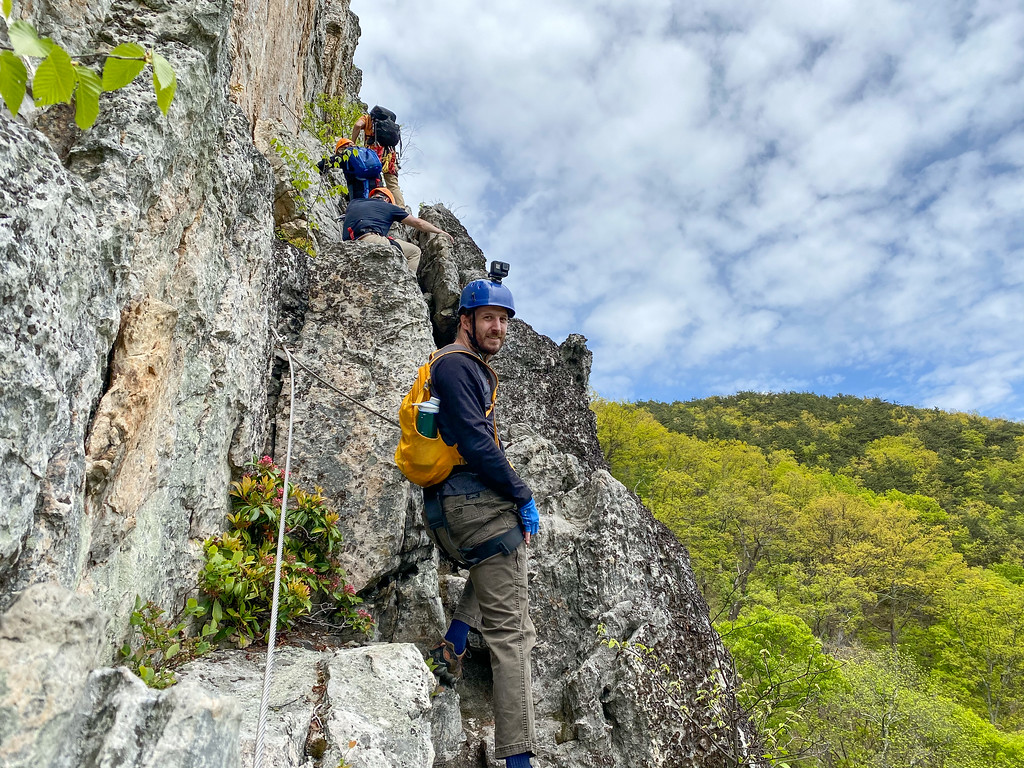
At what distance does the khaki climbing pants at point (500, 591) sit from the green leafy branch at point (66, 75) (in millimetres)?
2899

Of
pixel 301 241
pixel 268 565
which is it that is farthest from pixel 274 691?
pixel 301 241

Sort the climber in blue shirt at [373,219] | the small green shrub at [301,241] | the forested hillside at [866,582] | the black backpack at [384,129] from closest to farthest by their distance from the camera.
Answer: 1. the small green shrub at [301,241]
2. the climber in blue shirt at [373,219]
3. the black backpack at [384,129]
4. the forested hillside at [866,582]

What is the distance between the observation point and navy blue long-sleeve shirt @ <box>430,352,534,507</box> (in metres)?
3.56

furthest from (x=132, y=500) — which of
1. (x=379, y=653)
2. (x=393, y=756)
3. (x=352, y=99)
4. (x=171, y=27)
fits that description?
(x=352, y=99)

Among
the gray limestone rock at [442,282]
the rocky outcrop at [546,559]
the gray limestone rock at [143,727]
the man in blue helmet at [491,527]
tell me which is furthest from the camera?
the gray limestone rock at [442,282]

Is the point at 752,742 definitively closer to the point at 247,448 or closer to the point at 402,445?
the point at 402,445

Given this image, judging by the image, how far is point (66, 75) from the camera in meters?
1.14

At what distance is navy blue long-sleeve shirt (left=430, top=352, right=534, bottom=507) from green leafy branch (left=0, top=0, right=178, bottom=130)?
2519 mm

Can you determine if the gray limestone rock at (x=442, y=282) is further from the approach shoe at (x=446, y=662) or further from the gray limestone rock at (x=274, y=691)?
the gray limestone rock at (x=274, y=691)

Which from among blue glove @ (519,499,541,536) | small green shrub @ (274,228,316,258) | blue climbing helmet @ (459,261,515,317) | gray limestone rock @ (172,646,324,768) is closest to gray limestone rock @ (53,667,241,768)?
gray limestone rock @ (172,646,324,768)

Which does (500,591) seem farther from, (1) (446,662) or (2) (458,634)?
(1) (446,662)

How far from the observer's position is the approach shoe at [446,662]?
423 centimetres

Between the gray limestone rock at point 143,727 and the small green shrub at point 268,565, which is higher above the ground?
the small green shrub at point 268,565

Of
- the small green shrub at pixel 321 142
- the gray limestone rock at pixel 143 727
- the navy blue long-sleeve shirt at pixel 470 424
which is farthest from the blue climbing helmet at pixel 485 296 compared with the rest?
the small green shrub at pixel 321 142
